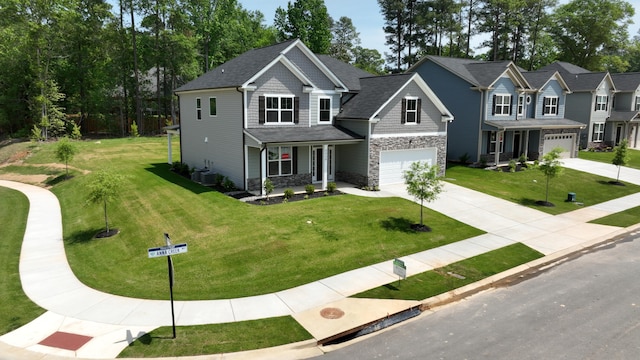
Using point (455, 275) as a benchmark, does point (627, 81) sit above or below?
above

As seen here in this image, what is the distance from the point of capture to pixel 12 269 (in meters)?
14.8

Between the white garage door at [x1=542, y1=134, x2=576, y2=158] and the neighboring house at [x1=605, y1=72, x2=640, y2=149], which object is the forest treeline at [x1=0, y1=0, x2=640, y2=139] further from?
the white garage door at [x1=542, y1=134, x2=576, y2=158]

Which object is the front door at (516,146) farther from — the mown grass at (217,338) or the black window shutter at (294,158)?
the mown grass at (217,338)

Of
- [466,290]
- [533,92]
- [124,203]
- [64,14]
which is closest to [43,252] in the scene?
[124,203]

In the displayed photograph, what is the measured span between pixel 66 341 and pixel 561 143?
40.9 m

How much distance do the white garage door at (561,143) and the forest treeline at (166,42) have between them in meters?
28.2

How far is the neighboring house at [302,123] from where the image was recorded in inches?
911

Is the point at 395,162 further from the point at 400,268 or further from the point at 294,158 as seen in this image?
the point at 400,268

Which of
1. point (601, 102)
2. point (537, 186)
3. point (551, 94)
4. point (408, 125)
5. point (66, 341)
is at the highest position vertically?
point (551, 94)

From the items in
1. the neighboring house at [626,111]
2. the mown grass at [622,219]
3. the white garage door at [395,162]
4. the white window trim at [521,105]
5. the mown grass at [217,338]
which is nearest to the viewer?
the mown grass at [217,338]

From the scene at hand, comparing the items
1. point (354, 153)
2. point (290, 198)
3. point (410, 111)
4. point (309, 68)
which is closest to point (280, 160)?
point (290, 198)

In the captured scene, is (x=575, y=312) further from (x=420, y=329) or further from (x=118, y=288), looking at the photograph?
(x=118, y=288)

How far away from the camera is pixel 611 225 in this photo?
20297 millimetres

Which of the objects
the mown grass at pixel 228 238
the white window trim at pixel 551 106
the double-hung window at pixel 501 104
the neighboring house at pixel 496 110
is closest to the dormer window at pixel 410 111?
the mown grass at pixel 228 238
